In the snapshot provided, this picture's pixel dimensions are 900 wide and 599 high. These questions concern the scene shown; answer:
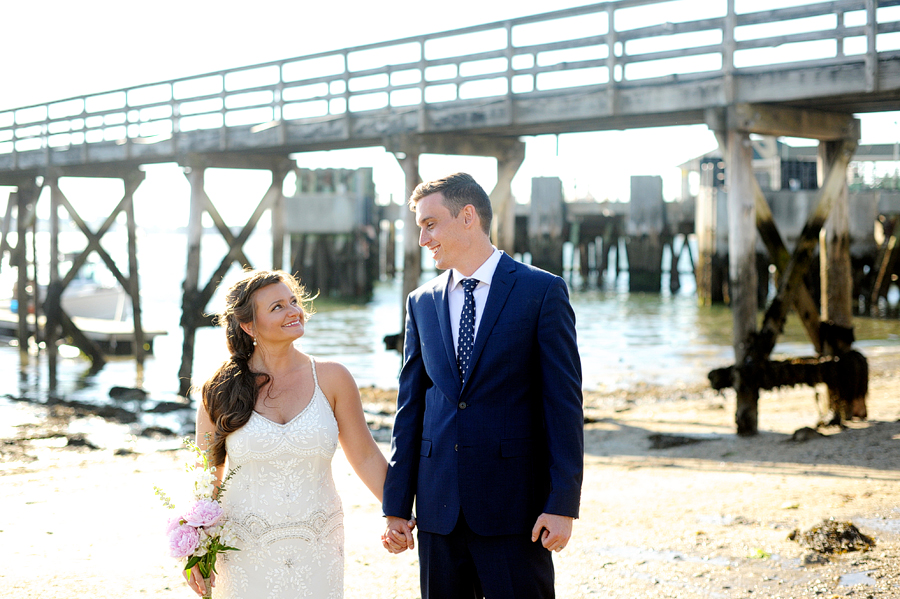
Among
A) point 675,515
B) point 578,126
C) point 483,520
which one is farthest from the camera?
point 578,126

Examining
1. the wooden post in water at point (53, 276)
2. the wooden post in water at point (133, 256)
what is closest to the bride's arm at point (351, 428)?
the wooden post in water at point (133, 256)

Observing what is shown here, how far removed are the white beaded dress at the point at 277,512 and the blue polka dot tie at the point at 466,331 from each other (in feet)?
1.85

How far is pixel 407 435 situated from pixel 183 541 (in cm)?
75

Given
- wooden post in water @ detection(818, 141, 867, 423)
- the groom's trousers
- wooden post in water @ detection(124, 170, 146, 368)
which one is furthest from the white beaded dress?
wooden post in water @ detection(124, 170, 146, 368)

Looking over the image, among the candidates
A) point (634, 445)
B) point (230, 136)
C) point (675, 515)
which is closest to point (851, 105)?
point (634, 445)

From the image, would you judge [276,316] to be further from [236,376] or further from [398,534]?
[398,534]

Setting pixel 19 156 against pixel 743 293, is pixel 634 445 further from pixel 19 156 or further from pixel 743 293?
pixel 19 156

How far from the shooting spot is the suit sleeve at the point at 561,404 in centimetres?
256

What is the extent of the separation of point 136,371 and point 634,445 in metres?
11.1

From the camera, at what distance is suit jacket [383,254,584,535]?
8.56 ft

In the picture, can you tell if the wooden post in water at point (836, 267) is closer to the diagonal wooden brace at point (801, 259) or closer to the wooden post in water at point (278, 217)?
the diagonal wooden brace at point (801, 259)

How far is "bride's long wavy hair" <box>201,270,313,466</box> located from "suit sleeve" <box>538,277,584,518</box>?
0.92 meters

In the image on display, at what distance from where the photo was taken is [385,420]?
1016cm

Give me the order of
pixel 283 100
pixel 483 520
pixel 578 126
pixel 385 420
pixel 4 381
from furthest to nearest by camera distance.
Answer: pixel 4 381 → pixel 283 100 → pixel 385 420 → pixel 578 126 → pixel 483 520
